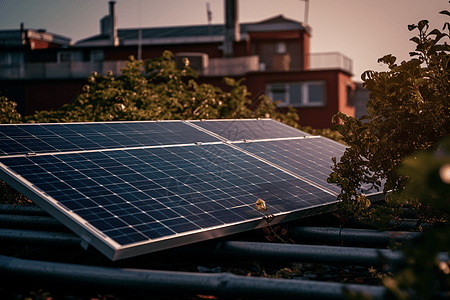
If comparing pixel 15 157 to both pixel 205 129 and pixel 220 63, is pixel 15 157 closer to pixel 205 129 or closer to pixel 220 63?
pixel 205 129

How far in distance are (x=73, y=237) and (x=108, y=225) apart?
3.92 feet

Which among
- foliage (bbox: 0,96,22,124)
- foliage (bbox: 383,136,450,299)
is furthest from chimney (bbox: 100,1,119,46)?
foliage (bbox: 383,136,450,299)

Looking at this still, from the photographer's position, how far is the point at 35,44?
6900cm

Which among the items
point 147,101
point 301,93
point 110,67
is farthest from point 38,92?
point 147,101

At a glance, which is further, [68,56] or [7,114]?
[68,56]

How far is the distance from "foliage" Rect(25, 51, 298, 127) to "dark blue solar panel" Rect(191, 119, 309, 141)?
14.7 feet

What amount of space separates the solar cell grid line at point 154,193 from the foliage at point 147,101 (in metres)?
7.60

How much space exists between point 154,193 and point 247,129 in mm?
4942

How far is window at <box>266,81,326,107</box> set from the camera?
1921 inches

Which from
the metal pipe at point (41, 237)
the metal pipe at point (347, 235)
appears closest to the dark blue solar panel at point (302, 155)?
the metal pipe at point (347, 235)

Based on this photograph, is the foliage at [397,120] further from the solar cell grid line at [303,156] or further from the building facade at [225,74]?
the building facade at [225,74]

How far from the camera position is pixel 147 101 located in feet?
54.1

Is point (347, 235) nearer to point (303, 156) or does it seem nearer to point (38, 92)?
point (303, 156)

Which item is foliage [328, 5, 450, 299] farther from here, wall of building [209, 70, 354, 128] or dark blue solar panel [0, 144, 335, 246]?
wall of building [209, 70, 354, 128]
